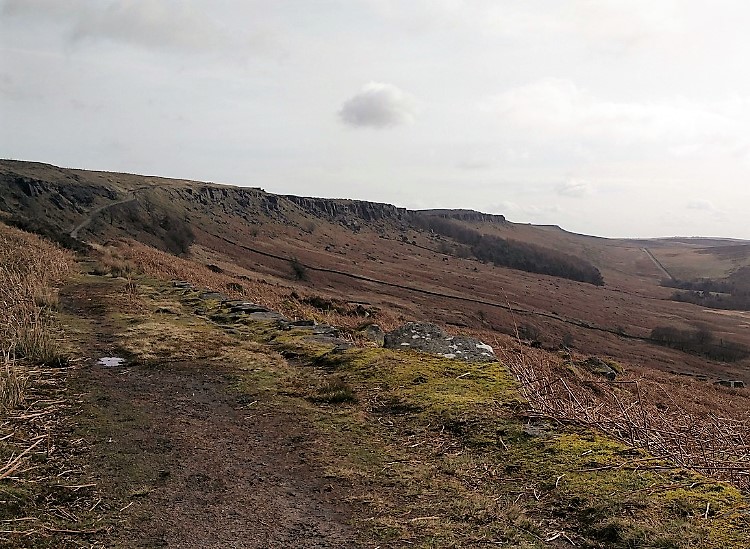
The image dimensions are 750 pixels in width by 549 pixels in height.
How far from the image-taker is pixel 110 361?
27.4ft

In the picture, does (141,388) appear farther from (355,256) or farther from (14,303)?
(355,256)

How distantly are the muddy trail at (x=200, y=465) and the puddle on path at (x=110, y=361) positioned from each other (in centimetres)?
12

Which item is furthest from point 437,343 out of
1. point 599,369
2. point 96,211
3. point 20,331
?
point 96,211

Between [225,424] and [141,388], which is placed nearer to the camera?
[225,424]

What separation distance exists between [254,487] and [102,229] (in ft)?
238

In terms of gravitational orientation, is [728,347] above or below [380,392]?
below

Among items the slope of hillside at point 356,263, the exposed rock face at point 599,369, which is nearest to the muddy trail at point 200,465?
the exposed rock face at point 599,369

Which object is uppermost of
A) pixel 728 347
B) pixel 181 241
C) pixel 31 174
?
pixel 31 174

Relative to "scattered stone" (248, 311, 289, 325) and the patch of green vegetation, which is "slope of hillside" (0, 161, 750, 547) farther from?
"scattered stone" (248, 311, 289, 325)

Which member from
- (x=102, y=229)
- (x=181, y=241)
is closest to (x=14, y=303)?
(x=102, y=229)

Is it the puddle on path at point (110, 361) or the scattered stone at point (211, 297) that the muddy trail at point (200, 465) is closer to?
A: the puddle on path at point (110, 361)

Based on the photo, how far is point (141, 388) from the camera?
7.16m

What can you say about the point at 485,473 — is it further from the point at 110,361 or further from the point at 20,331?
the point at 20,331

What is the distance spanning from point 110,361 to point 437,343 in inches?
215
